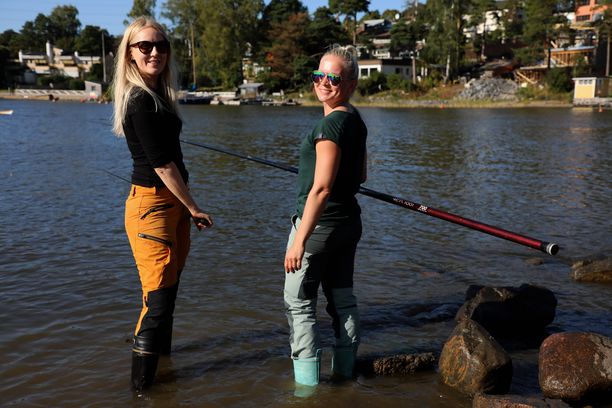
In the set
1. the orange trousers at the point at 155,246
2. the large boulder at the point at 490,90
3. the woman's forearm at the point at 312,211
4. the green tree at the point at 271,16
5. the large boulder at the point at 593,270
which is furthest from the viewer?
the green tree at the point at 271,16

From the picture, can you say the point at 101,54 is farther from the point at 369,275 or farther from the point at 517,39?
the point at 369,275

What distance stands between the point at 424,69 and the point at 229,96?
99.7 feet

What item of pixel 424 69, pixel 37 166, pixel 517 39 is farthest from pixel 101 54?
pixel 37 166

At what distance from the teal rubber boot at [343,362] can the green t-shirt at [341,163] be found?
116 centimetres

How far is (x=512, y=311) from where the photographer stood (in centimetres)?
567

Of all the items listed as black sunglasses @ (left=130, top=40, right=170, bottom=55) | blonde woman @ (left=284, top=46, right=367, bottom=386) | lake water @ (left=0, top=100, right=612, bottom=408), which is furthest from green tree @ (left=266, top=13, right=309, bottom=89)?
blonde woman @ (left=284, top=46, right=367, bottom=386)

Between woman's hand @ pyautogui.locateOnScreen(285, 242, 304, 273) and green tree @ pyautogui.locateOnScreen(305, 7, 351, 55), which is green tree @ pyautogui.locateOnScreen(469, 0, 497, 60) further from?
woman's hand @ pyautogui.locateOnScreen(285, 242, 304, 273)

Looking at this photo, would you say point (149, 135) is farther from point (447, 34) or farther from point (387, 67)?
point (387, 67)

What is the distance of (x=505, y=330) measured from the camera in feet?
18.7

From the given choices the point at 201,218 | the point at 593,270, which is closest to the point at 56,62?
the point at 593,270

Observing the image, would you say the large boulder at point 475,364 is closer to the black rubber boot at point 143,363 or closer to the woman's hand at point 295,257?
the woman's hand at point 295,257

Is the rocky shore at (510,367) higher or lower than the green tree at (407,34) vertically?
lower

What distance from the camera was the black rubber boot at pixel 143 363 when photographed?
4.20 metres

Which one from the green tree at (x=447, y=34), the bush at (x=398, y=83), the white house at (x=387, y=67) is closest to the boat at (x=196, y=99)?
the white house at (x=387, y=67)
